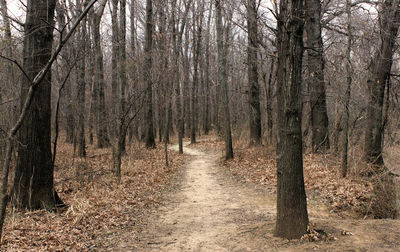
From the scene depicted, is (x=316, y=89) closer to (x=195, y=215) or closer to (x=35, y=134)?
(x=195, y=215)

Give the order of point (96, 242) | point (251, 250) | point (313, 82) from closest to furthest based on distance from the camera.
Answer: point (251, 250) < point (96, 242) < point (313, 82)

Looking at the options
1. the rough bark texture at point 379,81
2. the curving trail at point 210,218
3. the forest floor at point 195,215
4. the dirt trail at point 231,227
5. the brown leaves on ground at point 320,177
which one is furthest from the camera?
the rough bark texture at point 379,81

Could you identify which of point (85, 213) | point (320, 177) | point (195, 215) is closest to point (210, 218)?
point (195, 215)

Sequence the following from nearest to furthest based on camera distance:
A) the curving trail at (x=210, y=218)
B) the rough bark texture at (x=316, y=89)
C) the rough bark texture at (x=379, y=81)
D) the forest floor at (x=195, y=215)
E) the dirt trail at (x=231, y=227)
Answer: the dirt trail at (x=231, y=227) → the forest floor at (x=195, y=215) → the curving trail at (x=210, y=218) → the rough bark texture at (x=379, y=81) → the rough bark texture at (x=316, y=89)

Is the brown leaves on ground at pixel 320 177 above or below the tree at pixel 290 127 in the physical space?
below

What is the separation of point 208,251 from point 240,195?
12.0 feet

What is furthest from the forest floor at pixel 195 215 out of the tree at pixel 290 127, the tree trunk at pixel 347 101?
the tree trunk at pixel 347 101

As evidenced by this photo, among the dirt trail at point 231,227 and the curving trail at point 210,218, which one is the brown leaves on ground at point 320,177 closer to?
the dirt trail at point 231,227

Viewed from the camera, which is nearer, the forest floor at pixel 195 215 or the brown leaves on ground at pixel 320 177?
the forest floor at pixel 195 215

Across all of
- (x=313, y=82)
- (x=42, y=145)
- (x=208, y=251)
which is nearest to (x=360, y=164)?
(x=313, y=82)

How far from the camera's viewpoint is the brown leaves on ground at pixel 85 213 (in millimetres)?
4469

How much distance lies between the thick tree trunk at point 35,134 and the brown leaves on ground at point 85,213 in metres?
0.38

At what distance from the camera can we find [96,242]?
15.6ft

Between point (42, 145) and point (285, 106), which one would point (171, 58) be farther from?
point (285, 106)
